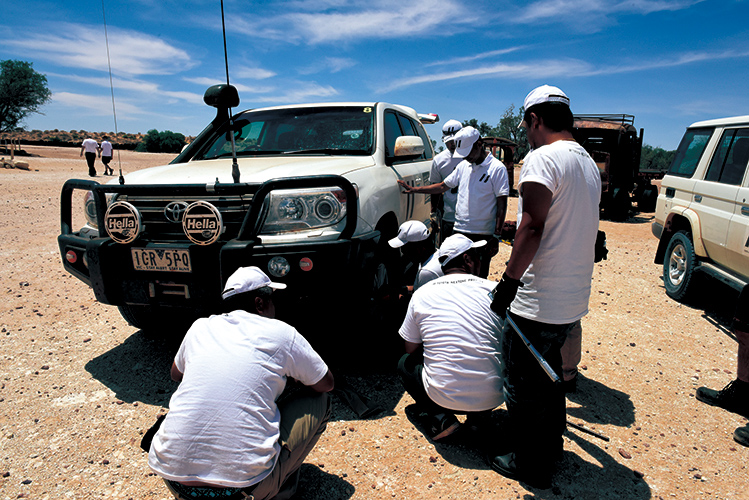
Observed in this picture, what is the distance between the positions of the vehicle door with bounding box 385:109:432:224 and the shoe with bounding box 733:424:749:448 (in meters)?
2.82

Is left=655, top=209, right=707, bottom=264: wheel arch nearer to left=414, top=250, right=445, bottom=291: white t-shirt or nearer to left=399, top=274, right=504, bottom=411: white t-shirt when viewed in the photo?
left=414, top=250, right=445, bottom=291: white t-shirt

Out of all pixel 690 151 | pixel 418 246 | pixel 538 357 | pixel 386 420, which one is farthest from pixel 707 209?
pixel 386 420

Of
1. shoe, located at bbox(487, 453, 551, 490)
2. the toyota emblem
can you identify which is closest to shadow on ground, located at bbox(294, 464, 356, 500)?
shoe, located at bbox(487, 453, 551, 490)

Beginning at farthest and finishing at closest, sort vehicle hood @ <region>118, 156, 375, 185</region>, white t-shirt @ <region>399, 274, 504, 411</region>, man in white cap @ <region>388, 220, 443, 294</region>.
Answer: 1. man in white cap @ <region>388, 220, 443, 294</region>
2. vehicle hood @ <region>118, 156, 375, 185</region>
3. white t-shirt @ <region>399, 274, 504, 411</region>

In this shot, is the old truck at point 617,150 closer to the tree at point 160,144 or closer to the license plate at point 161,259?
the license plate at point 161,259

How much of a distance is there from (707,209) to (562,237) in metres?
4.01

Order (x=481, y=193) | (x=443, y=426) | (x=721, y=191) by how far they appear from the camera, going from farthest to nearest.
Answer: (x=721, y=191) → (x=481, y=193) → (x=443, y=426)

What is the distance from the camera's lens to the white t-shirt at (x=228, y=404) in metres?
1.74

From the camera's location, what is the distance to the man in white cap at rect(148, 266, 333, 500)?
1.75 meters

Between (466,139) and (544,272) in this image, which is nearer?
(544,272)

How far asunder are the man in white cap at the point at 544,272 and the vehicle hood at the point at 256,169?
142 centimetres

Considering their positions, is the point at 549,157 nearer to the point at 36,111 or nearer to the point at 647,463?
the point at 647,463

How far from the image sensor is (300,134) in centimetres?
422

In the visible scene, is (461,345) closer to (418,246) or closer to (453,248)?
(453,248)
